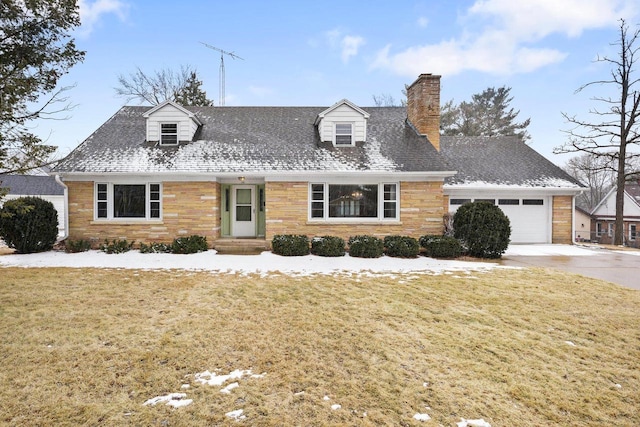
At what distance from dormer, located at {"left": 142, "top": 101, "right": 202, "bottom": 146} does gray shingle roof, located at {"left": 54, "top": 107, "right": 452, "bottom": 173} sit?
0.41 m

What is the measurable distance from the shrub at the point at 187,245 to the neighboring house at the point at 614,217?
2918 cm

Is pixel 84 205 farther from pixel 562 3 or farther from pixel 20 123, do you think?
pixel 562 3

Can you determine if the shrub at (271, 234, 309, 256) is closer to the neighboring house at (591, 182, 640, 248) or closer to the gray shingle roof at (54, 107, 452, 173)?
the gray shingle roof at (54, 107, 452, 173)

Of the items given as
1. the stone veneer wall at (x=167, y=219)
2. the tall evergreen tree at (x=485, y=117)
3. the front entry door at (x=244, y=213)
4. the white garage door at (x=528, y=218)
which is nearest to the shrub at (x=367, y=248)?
the front entry door at (x=244, y=213)

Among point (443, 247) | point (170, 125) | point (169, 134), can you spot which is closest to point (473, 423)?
point (443, 247)

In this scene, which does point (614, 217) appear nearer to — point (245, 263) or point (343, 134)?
point (343, 134)

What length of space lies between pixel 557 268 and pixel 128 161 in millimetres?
15303

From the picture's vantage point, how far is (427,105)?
1388 cm

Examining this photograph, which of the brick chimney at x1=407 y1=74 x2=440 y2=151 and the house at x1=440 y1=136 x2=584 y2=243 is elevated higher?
the brick chimney at x1=407 y1=74 x2=440 y2=151

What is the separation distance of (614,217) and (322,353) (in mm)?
34388

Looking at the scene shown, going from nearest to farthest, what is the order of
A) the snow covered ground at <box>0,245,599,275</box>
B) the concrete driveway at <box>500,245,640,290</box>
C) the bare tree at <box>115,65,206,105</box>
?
1. the concrete driveway at <box>500,245,640,290</box>
2. the snow covered ground at <box>0,245,599,275</box>
3. the bare tree at <box>115,65,206,105</box>

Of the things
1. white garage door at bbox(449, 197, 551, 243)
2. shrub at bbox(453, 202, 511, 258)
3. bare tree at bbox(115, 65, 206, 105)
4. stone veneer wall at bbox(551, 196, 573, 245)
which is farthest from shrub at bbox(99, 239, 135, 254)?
stone veneer wall at bbox(551, 196, 573, 245)

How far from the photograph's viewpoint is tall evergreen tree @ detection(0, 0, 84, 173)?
6137mm

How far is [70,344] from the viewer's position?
4254mm
